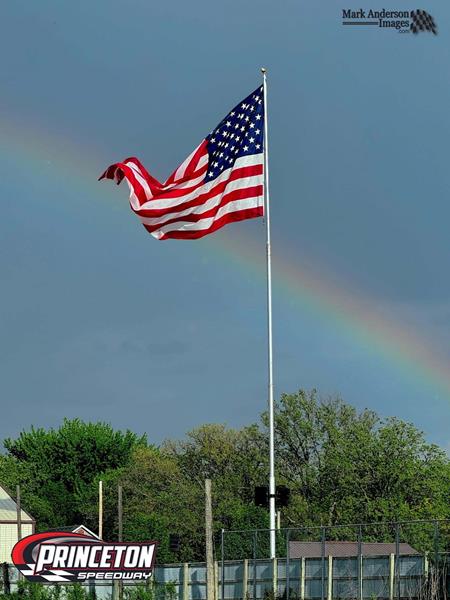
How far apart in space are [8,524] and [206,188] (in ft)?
244

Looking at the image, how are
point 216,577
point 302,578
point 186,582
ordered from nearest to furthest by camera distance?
point 302,578 < point 216,577 < point 186,582

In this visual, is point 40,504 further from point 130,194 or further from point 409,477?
point 130,194

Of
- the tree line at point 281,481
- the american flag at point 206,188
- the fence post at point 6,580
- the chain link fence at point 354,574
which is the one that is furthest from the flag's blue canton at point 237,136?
the tree line at point 281,481

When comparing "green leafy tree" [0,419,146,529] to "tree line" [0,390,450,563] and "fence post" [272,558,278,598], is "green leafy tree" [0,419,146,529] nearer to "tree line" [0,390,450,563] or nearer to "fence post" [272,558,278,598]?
"tree line" [0,390,450,563]

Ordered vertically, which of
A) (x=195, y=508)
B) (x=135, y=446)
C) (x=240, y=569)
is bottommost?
(x=240, y=569)

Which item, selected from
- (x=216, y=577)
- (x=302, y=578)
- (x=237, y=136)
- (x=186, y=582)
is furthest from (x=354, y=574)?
(x=237, y=136)

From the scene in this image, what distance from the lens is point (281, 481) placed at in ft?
338

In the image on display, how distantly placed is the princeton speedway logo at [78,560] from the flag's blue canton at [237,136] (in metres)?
13.8

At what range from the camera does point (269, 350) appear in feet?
137

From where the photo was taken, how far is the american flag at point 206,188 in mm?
37062

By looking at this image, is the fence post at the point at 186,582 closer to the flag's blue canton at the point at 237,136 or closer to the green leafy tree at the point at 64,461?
the flag's blue canton at the point at 237,136

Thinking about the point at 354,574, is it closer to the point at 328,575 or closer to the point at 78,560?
Answer: the point at 328,575

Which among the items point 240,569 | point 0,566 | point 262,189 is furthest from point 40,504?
point 262,189

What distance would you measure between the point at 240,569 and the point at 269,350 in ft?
28.1
